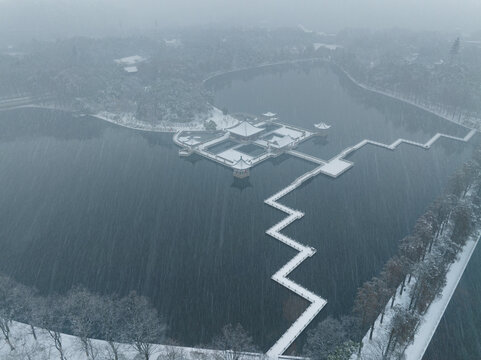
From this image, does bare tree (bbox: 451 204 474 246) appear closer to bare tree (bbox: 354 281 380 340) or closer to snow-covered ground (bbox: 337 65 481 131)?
bare tree (bbox: 354 281 380 340)

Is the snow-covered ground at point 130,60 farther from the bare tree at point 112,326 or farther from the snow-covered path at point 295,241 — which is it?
the bare tree at point 112,326

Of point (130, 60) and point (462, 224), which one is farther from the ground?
point (130, 60)

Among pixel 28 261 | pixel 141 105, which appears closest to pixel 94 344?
pixel 28 261

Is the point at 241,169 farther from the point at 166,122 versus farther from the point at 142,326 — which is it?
the point at 166,122

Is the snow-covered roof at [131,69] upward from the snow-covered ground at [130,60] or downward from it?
downward

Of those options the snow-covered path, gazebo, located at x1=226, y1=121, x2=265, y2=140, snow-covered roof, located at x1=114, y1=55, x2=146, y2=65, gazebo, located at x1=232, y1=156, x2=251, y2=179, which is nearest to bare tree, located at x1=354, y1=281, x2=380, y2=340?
the snow-covered path

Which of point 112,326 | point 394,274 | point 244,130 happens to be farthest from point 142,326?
point 244,130

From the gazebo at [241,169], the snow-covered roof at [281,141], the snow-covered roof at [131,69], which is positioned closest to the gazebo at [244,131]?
the snow-covered roof at [281,141]
